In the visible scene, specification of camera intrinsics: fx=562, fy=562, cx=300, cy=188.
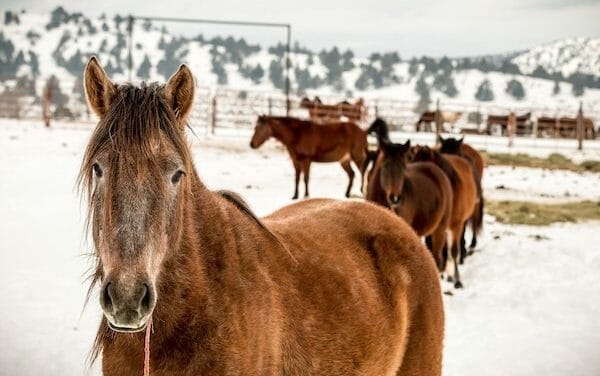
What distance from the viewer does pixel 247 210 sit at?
204 centimetres

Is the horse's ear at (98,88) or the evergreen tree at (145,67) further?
the evergreen tree at (145,67)

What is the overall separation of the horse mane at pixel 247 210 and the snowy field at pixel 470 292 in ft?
1.31

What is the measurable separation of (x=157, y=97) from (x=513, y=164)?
13.3 m

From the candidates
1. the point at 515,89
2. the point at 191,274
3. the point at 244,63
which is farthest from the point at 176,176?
the point at 244,63

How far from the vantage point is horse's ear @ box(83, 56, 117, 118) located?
1.69m

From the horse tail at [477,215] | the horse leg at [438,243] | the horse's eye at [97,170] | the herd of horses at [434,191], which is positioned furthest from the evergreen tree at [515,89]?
the horse's eye at [97,170]

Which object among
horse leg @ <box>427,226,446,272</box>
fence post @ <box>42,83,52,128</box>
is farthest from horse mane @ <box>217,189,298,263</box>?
fence post @ <box>42,83,52,128</box>

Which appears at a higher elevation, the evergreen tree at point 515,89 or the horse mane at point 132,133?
the evergreen tree at point 515,89

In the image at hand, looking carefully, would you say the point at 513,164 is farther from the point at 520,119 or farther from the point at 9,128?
the point at 520,119

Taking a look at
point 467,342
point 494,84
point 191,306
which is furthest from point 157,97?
point 494,84

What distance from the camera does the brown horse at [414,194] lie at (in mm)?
6062

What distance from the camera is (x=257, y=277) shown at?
180 centimetres

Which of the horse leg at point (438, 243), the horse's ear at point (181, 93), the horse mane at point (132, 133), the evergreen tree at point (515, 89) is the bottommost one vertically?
the horse leg at point (438, 243)

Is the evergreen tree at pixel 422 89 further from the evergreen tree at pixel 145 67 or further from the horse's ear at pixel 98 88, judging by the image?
the horse's ear at pixel 98 88
